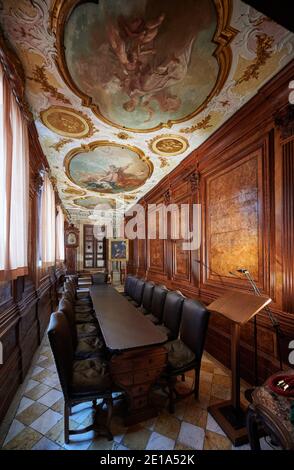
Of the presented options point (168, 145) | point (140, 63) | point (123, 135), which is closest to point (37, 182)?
point (123, 135)

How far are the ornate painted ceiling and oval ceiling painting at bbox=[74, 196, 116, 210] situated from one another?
150 inches

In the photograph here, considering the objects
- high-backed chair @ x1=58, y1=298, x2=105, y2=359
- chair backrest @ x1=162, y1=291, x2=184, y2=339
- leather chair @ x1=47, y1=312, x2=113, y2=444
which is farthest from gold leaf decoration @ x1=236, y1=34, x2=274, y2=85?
high-backed chair @ x1=58, y1=298, x2=105, y2=359

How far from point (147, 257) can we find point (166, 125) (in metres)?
4.28

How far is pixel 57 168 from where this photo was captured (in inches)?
190

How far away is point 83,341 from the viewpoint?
2.60m

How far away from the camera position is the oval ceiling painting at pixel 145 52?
1.59 metres

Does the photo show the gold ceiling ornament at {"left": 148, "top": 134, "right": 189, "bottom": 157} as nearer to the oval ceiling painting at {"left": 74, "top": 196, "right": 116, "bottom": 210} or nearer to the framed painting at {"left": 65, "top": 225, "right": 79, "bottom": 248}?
the oval ceiling painting at {"left": 74, "top": 196, "right": 116, "bottom": 210}

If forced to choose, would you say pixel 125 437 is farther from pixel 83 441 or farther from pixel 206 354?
pixel 206 354

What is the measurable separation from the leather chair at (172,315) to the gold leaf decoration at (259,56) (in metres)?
2.71

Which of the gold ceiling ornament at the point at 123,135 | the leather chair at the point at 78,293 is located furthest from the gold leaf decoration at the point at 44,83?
the leather chair at the point at 78,293

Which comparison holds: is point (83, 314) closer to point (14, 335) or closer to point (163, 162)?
point (14, 335)

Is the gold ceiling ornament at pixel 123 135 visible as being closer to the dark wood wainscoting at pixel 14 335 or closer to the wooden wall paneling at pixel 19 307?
the wooden wall paneling at pixel 19 307

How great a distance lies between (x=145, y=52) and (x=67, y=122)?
1.67 meters

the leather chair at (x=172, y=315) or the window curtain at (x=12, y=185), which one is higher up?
the window curtain at (x=12, y=185)
